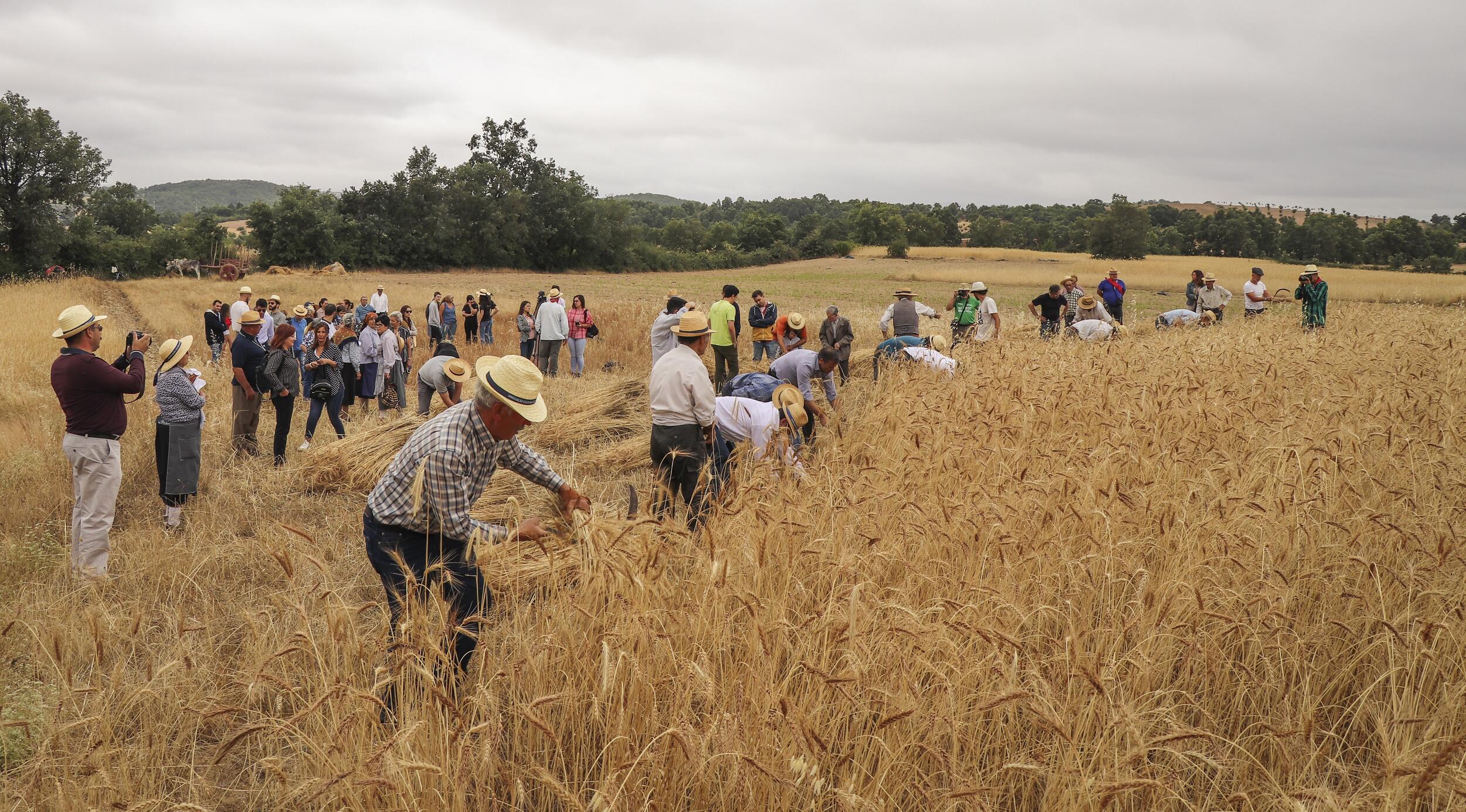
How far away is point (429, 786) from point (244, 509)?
5080 millimetres

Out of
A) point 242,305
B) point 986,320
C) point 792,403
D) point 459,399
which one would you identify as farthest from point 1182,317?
point 242,305

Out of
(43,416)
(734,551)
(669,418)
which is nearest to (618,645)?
(734,551)

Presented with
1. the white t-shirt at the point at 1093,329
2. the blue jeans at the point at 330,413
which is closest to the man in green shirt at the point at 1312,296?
the white t-shirt at the point at 1093,329

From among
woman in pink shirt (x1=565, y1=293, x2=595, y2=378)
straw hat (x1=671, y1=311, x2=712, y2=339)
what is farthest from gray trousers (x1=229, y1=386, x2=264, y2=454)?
woman in pink shirt (x1=565, y1=293, x2=595, y2=378)

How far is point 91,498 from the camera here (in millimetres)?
5293

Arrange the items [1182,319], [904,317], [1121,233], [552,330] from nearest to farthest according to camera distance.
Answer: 1. [904,317]
2. [552,330]
3. [1182,319]
4. [1121,233]

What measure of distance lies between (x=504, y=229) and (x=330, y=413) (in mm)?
49800

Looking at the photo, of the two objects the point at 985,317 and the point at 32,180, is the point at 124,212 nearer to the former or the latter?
the point at 32,180

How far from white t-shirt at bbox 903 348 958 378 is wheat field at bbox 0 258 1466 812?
2.34m

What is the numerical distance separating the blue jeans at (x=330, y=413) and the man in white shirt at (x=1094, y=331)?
29.1 ft

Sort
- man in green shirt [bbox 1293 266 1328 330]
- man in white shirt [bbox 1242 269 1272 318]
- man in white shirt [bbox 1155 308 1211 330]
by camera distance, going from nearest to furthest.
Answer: man in green shirt [bbox 1293 266 1328 330] < man in white shirt [bbox 1155 308 1211 330] < man in white shirt [bbox 1242 269 1272 318]

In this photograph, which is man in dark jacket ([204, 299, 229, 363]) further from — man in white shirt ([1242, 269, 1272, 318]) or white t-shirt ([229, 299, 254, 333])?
man in white shirt ([1242, 269, 1272, 318])

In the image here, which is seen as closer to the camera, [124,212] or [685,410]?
[685,410]

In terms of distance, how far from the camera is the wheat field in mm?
2393
